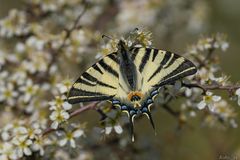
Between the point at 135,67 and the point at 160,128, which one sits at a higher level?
the point at 160,128

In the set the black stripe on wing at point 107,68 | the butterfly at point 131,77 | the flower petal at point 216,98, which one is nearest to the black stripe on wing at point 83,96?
the butterfly at point 131,77

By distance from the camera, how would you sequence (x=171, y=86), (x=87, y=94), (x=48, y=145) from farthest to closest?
(x=48, y=145) → (x=171, y=86) → (x=87, y=94)

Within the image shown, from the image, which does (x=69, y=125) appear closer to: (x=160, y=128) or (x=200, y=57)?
(x=200, y=57)

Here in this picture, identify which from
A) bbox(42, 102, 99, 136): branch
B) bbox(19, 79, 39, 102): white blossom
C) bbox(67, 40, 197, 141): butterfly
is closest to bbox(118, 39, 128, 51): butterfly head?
bbox(67, 40, 197, 141): butterfly

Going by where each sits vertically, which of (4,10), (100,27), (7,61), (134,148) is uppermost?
(4,10)

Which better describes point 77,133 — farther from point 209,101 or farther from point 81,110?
point 209,101

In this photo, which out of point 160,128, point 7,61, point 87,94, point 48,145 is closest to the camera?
point 87,94

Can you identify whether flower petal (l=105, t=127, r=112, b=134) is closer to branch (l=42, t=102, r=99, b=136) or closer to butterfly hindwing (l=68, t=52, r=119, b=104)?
branch (l=42, t=102, r=99, b=136)

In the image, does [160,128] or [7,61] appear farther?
[160,128]

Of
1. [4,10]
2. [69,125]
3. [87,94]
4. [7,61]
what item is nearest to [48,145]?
[69,125]
